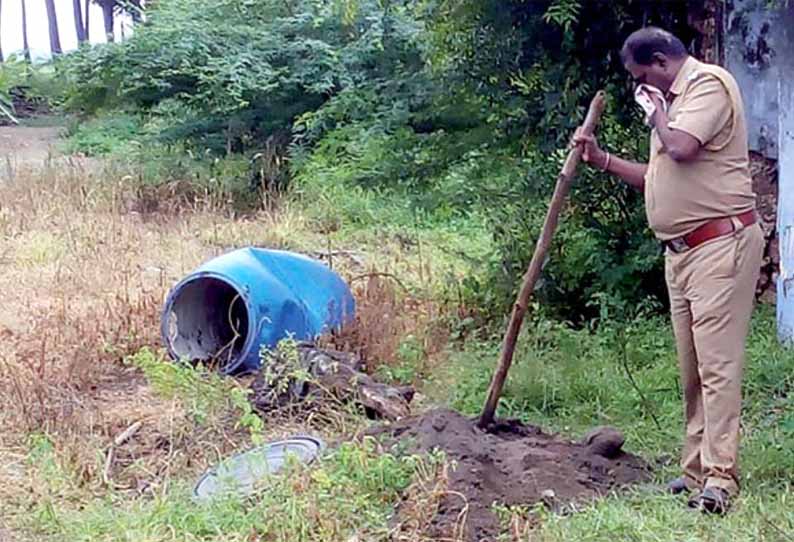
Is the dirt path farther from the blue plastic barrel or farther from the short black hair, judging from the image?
the short black hair

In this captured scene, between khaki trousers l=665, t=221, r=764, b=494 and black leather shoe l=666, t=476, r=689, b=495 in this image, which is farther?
black leather shoe l=666, t=476, r=689, b=495

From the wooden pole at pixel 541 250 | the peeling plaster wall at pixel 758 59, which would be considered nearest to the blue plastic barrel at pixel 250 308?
the wooden pole at pixel 541 250

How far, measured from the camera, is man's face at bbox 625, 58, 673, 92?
162 inches

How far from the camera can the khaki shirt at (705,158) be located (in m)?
3.99

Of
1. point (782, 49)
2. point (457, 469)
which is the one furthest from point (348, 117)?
point (457, 469)

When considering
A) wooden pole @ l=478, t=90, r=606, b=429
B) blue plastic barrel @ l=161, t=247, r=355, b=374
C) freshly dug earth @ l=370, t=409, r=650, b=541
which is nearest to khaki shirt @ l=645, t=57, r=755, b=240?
wooden pole @ l=478, t=90, r=606, b=429

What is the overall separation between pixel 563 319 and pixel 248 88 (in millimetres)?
5947

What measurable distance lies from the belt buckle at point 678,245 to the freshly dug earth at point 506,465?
93 centimetres

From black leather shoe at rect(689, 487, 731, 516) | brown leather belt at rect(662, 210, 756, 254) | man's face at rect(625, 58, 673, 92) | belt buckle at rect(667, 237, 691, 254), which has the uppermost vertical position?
man's face at rect(625, 58, 673, 92)

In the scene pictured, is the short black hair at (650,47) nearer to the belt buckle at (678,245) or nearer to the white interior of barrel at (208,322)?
the belt buckle at (678,245)

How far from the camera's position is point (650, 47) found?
410 cm

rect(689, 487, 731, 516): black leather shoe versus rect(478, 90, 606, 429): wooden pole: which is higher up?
rect(478, 90, 606, 429): wooden pole

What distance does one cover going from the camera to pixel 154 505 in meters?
4.32

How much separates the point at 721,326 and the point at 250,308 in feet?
10.2
